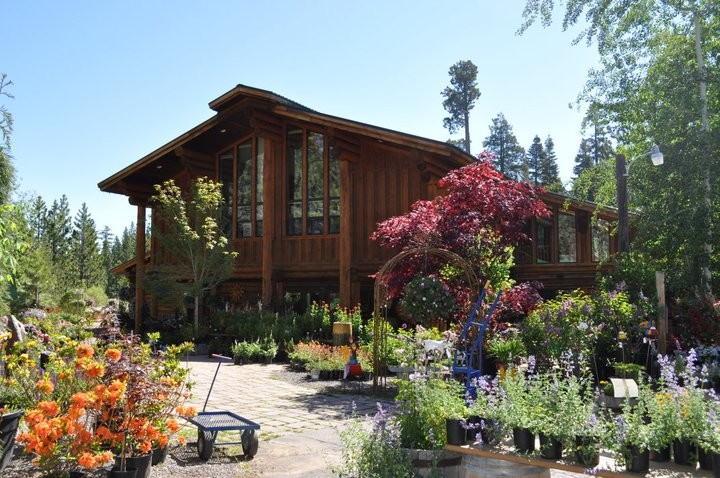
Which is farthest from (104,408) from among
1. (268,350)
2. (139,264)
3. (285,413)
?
(139,264)

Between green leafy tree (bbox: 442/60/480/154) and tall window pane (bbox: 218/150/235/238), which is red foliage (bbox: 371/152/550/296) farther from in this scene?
green leafy tree (bbox: 442/60/480/154)

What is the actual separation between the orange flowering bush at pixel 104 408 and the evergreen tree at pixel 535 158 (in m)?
52.2

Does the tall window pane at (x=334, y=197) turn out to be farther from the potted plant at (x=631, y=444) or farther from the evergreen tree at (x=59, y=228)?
the evergreen tree at (x=59, y=228)

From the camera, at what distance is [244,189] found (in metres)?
18.3

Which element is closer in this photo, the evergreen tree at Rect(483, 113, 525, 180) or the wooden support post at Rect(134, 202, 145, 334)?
the wooden support post at Rect(134, 202, 145, 334)

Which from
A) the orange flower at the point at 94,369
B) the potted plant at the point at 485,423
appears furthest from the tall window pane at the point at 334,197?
the potted plant at the point at 485,423

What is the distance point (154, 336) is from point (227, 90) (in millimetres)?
12297

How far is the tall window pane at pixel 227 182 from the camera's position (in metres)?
18.5

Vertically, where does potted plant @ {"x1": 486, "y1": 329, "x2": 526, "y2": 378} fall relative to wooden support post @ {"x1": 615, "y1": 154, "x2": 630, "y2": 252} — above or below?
below

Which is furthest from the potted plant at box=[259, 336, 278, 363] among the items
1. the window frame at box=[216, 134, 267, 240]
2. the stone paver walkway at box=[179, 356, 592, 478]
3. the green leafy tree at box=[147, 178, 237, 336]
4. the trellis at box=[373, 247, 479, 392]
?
the window frame at box=[216, 134, 267, 240]

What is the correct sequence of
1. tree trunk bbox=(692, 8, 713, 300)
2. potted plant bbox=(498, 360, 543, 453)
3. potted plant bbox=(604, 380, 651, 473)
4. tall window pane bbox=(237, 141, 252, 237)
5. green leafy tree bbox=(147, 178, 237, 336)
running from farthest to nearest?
1. tall window pane bbox=(237, 141, 252, 237)
2. green leafy tree bbox=(147, 178, 237, 336)
3. tree trunk bbox=(692, 8, 713, 300)
4. potted plant bbox=(498, 360, 543, 453)
5. potted plant bbox=(604, 380, 651, 473)

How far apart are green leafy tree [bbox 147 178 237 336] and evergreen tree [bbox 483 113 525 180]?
126ft

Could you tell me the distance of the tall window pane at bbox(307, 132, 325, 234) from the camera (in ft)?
54.3

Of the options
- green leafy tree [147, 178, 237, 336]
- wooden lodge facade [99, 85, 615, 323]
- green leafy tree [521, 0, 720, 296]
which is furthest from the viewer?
green leafy tree [147, 178, 237, 336]
